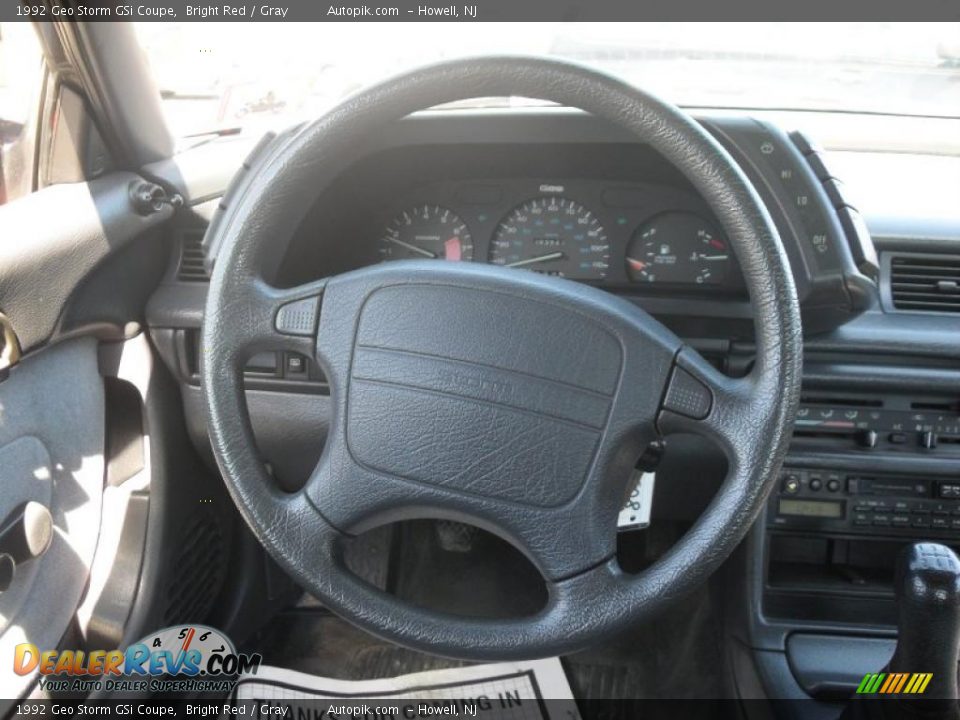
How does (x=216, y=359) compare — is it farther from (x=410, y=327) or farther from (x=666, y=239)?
(x=666, y=239)

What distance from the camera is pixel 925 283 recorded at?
161 centimetres

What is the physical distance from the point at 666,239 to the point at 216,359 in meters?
0.84

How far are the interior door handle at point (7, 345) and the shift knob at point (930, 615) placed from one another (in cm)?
133

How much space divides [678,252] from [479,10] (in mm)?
543

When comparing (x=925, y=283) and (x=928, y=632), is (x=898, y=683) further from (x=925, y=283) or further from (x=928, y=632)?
(x=925, y=283)

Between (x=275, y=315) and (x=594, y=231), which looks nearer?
(x=275, y=315)

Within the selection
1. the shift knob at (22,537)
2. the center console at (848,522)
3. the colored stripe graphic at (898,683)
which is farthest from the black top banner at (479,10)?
the colored stripe graphic at (898,683)

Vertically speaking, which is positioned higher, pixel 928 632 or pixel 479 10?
pixel 479 10

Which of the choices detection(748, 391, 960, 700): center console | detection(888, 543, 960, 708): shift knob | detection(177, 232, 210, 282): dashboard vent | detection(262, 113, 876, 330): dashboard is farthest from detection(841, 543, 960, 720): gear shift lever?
detection(177, 232, 210, 282): dashboard vent

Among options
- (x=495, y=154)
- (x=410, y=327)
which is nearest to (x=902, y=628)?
(x=410, y=327)

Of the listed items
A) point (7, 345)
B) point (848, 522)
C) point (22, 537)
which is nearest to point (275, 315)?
point (7, 345)

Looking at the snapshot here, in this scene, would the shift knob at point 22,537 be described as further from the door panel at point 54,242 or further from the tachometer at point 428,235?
the tachometer at point 428,235

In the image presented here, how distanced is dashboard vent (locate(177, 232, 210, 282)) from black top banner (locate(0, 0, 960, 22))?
41cm

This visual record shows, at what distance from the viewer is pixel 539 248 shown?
1.65 metres
